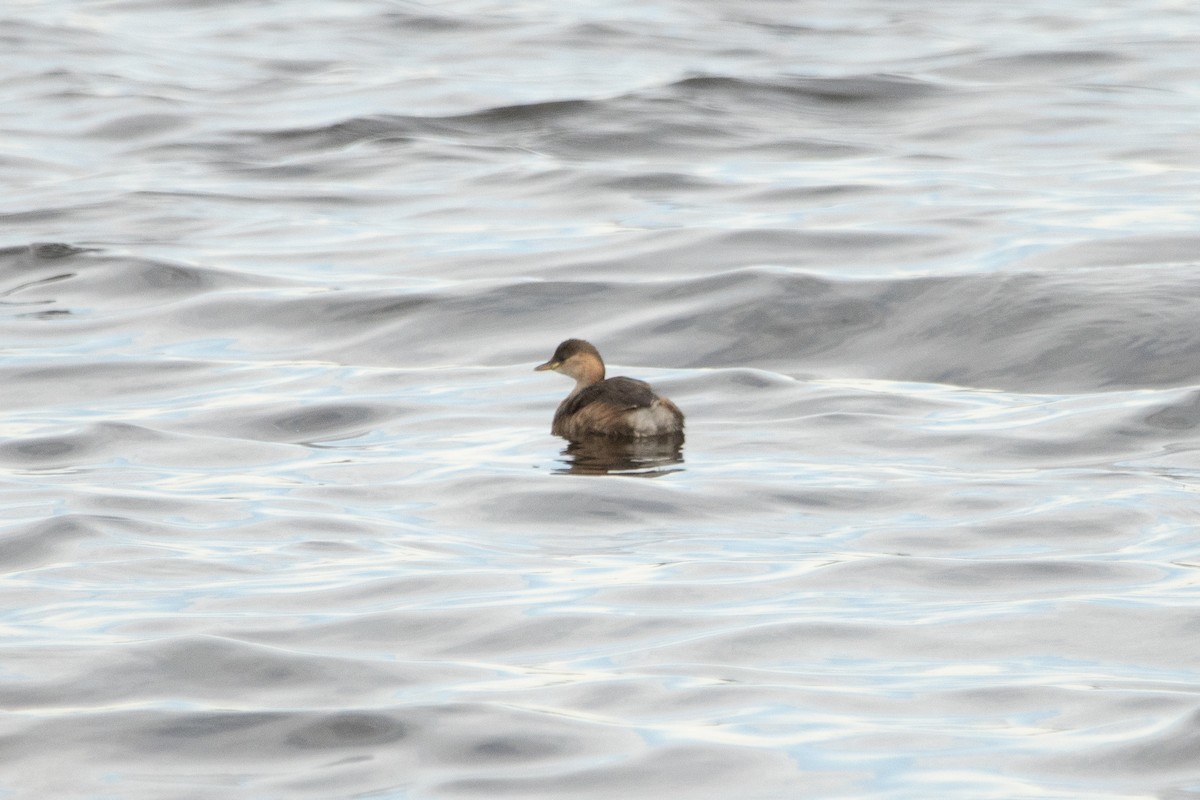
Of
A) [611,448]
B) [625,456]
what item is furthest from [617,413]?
[625,456]

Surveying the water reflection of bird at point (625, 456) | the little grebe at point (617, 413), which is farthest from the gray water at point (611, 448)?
the little grebe at point (617, 413)

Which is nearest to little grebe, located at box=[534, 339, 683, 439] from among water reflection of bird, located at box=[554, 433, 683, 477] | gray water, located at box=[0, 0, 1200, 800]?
water reflection of bird, located at box=[554, 433, 683, 477]

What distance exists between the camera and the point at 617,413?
402 inches

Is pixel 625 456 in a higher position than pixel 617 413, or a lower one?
lower

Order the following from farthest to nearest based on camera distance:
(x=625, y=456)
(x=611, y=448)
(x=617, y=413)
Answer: (x=617, y=413) → (x=611, y=448) → (x=625, y=456)

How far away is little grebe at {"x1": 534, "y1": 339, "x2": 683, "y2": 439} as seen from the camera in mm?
10133

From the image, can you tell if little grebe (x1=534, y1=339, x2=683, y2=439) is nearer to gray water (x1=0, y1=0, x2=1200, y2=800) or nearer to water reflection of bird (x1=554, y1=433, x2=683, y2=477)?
water reflection of bird (x1=554, y1=433, x2=683, y2=477)

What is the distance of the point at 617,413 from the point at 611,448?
0.78 ft

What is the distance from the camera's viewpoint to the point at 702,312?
Answer: 13.2 metres

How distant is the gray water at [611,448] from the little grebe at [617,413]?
169mm

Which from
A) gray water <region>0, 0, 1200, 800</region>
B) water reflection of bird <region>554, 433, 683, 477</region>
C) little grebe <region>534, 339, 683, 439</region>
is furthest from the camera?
little grebe <region>534, 339, 683, 439</region>

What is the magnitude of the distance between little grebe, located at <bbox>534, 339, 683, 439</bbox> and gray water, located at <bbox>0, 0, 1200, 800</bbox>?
17 cm

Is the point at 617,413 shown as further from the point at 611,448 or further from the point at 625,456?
the point at 625,456

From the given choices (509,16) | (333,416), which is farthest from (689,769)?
(509,16)
